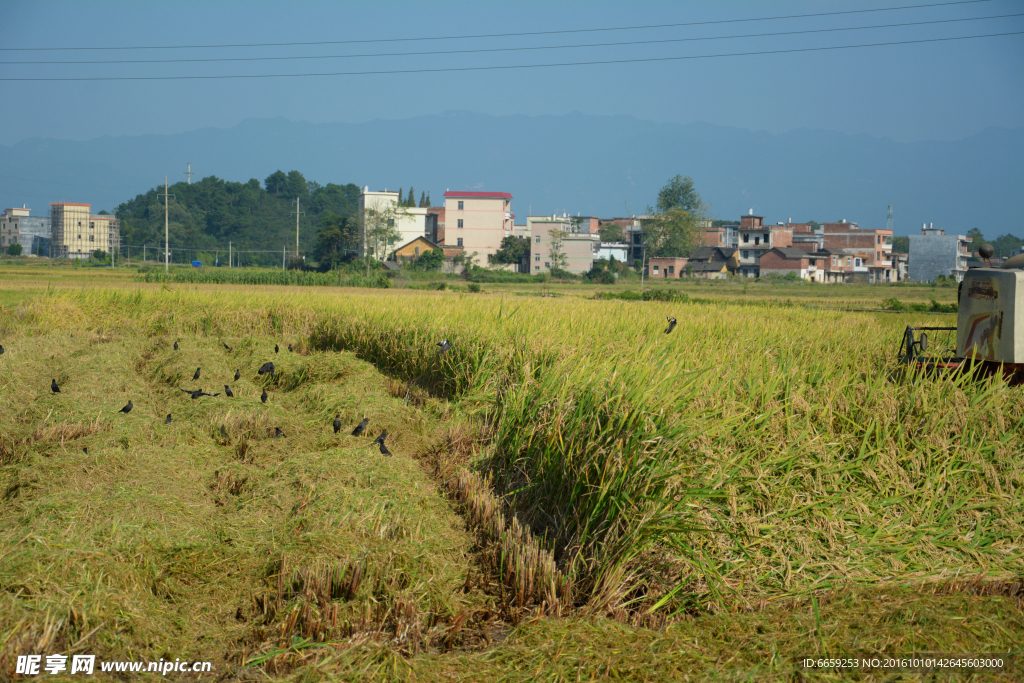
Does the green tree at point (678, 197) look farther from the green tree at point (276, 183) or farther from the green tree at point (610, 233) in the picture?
the green tree at point (276, 183)

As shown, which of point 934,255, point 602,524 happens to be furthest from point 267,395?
point 934,255

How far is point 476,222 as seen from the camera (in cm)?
6369

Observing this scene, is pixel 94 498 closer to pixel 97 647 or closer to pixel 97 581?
pixel 97 581

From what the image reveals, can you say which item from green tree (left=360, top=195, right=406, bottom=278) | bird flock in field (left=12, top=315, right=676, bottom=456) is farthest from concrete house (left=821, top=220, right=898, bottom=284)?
bird flock in field (left=12, top=315, right=676, bottom=456)

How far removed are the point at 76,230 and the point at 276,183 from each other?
4173cm

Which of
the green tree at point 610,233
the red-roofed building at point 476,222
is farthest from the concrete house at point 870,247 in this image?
the red-roofed building at point 476,222

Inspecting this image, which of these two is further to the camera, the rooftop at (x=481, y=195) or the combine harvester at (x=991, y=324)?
the rooftop at (x=481, y=195)

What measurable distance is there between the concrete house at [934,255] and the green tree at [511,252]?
37.7m

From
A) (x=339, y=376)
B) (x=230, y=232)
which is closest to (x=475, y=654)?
(x=339, y=376)

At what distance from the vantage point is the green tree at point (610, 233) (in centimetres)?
8606

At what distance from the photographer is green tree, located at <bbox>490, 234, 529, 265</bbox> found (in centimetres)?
6172

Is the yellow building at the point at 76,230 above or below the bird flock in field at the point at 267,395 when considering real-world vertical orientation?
above

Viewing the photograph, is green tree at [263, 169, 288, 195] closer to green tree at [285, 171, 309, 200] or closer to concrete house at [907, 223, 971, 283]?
green tree at [285, 171, 309, 200]

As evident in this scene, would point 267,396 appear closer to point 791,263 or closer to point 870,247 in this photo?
point 791,263
